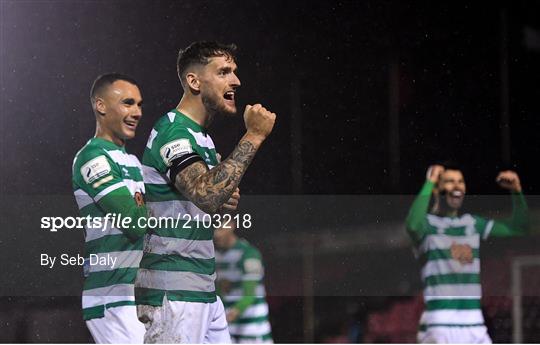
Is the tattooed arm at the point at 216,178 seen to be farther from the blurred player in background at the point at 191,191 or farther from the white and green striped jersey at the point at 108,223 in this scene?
the white and green striped jersey at the point at 108,223

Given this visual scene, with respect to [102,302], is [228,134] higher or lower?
higher

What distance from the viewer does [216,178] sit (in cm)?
330

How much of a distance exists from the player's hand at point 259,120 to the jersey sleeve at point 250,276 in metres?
0.38

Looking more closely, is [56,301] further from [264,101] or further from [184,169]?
[264,101]

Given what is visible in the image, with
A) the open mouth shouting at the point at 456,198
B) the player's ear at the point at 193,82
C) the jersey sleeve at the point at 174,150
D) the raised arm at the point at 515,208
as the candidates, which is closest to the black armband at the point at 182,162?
the jersey sleeve at the point at 174,150

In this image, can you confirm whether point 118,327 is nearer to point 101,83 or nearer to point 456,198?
point 101,83

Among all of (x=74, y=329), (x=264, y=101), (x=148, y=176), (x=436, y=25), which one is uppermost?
(x=436, y=25)

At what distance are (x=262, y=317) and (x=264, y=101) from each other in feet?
2.32

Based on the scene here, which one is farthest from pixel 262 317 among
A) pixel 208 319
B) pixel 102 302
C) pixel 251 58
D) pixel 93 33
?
pixel 93 33

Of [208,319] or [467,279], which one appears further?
[467,279]

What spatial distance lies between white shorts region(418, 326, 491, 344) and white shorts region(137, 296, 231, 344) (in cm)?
69

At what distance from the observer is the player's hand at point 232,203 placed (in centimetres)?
346

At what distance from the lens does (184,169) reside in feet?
10.9

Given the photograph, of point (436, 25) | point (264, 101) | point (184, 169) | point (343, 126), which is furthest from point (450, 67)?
point (184, 169)
